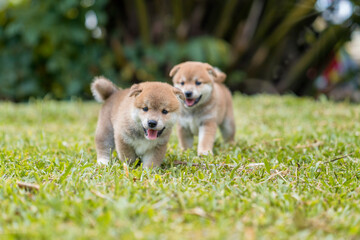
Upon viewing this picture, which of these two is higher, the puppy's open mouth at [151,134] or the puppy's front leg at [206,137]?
the puppy's open mouth at [151,134]

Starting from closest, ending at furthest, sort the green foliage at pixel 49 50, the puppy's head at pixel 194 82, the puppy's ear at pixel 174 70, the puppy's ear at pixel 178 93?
the puppy's ear at pixel 178 93
the puppy's head at pixel 194 82
the puppy's ear at pixel 174 70
the green foliage at pixel 49 50

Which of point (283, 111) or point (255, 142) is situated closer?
point (255, 142)

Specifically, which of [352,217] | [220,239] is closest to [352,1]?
[352,217]

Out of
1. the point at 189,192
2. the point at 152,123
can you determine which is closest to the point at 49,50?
the point at 152,123

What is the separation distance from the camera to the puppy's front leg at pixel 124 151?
3.27 metres

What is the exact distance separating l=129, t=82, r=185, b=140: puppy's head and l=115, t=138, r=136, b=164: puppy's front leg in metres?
0.22

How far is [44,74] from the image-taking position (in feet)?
33.1

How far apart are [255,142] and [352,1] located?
9.42 feet

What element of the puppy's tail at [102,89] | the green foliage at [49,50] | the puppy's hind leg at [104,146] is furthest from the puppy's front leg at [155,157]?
the green foliage at [49,50]

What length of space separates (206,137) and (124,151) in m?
1.08

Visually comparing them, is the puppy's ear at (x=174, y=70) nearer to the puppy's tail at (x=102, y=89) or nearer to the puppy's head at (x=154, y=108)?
the puppy's tail at (x=102, y=89)

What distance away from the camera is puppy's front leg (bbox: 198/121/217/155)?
3.96 m

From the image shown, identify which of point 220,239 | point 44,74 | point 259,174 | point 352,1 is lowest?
point 44,74

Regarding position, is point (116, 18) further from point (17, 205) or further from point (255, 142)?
point (17, 205)
